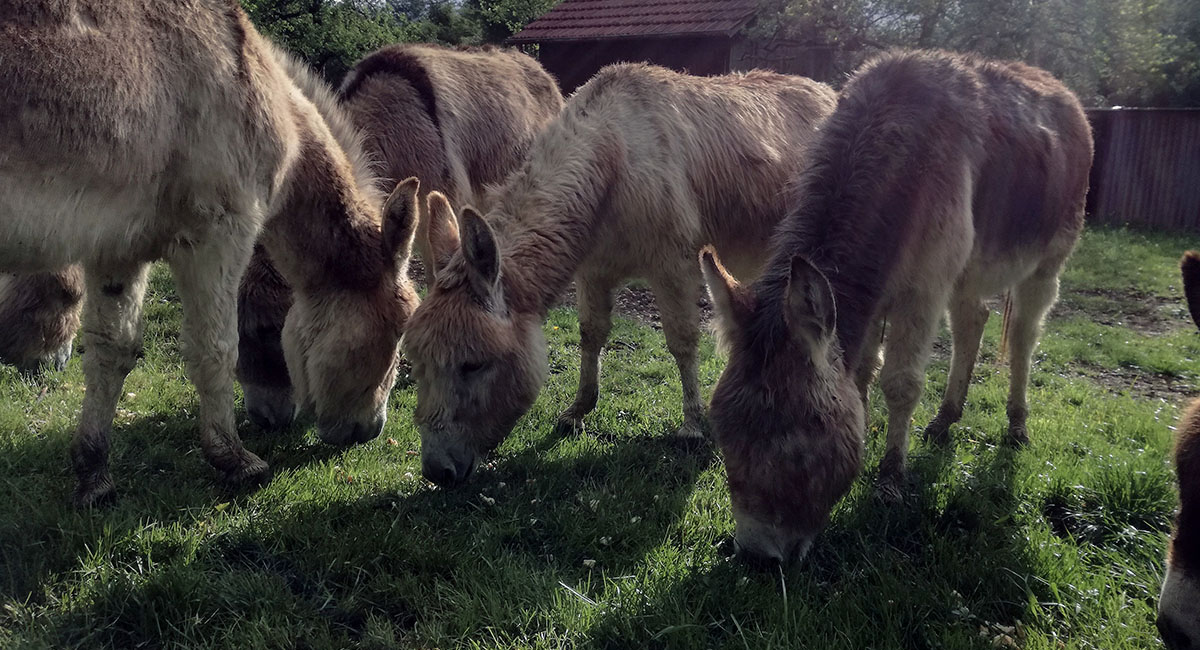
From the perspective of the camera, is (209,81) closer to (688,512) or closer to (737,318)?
(737,318)

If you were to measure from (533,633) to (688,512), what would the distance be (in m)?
1.09

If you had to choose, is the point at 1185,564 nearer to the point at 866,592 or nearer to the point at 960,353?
the point at 866,592

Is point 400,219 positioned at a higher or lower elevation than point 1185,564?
higher

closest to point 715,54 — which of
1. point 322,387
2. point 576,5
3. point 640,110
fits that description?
point 576,5

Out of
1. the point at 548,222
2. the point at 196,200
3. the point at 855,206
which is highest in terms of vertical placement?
the point at 196,200

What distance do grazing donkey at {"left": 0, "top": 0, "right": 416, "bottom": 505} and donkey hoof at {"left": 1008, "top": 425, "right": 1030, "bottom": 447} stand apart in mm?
3542

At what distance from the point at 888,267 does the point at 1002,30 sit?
13.0m

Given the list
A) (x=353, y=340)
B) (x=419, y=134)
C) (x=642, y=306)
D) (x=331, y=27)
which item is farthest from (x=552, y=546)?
(x=331, y=27)

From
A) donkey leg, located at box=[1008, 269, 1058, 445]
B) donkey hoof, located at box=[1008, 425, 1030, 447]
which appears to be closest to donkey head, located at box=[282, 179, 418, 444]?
donkey hoof, located at box=[1008, 425, 1030, 447]

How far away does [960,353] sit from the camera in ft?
15.6

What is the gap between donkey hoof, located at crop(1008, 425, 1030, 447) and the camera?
4.35 meters

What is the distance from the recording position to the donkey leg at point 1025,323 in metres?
4.62

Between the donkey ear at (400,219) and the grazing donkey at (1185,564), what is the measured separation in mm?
3166

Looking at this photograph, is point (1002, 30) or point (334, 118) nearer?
point (334, 118)
